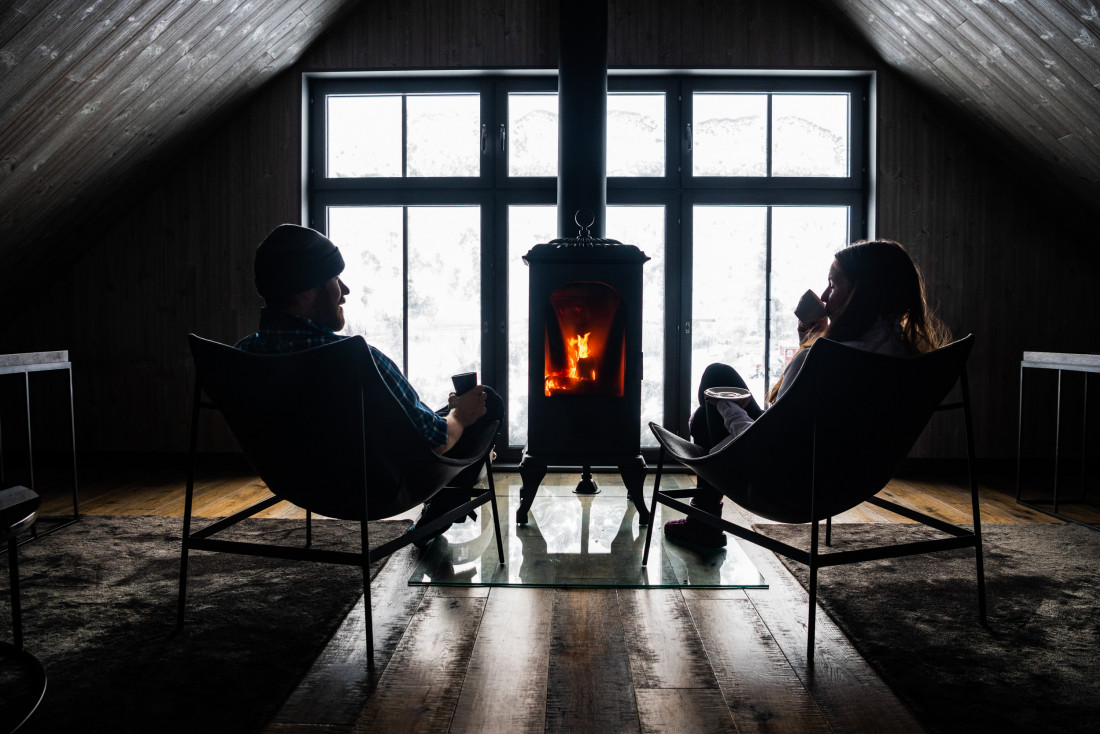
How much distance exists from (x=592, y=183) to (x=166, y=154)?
2.44m

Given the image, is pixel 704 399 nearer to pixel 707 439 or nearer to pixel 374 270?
pixel 707 439

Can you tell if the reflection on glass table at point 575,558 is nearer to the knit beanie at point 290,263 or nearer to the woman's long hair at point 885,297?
the woman's long hair at point 885,297

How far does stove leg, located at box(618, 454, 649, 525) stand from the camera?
2688mm

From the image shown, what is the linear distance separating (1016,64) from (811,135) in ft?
3.64

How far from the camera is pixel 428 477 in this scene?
1.72 meters

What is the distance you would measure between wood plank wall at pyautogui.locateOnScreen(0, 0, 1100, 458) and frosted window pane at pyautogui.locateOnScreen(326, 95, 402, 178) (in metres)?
0.22

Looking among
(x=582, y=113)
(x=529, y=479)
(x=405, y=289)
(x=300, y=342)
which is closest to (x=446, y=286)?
(x=405, y=289)

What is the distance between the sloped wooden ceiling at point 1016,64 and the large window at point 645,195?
0.45m

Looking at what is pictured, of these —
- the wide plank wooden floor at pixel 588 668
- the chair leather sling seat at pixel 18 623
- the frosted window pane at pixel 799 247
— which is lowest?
the wide plank wooden floor at pixel 588 668

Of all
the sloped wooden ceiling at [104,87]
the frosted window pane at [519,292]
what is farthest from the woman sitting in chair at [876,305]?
the sloped wooden ceiling at [104,87]

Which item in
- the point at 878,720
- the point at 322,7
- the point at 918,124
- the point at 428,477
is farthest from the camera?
the point at 918,124

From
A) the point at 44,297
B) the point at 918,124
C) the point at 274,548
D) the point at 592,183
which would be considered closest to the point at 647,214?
the point at 592,183

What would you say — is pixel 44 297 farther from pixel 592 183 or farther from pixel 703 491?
→ pixel 703 491

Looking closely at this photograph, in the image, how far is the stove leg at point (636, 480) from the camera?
8.82 ft
